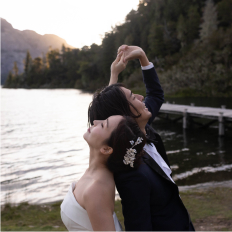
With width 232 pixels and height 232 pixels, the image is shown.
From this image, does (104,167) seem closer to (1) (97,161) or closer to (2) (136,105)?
(1) (97,161)

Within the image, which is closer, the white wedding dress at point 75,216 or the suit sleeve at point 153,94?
the white wedding dress at point 75,216

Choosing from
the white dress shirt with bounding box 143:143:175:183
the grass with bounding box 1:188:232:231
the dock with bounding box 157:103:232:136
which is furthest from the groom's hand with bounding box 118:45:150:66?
the dock with bounding box 157:103:232:136

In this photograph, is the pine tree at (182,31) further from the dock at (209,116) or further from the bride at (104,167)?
the bride at (104,167)

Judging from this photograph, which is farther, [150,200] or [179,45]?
[179,45]

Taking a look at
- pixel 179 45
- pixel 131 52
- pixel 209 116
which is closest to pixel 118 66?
pixel 131 52

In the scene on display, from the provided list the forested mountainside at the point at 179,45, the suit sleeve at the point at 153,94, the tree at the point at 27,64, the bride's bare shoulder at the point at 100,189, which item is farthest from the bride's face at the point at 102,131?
the tree at the point at 27,64

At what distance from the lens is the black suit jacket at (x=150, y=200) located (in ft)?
4.80

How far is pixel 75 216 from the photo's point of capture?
1.63 meters

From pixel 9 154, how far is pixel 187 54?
5269cm

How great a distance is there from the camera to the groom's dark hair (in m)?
1.76

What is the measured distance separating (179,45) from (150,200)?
73299 mm

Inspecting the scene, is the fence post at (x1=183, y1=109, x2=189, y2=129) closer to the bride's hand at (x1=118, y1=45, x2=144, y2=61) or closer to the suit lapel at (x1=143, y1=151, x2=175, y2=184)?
the bride's hand at (x1=118, y1=45, x2=144, y2=61)

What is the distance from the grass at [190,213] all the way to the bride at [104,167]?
14.7ft

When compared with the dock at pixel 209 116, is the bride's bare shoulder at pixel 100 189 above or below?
above
